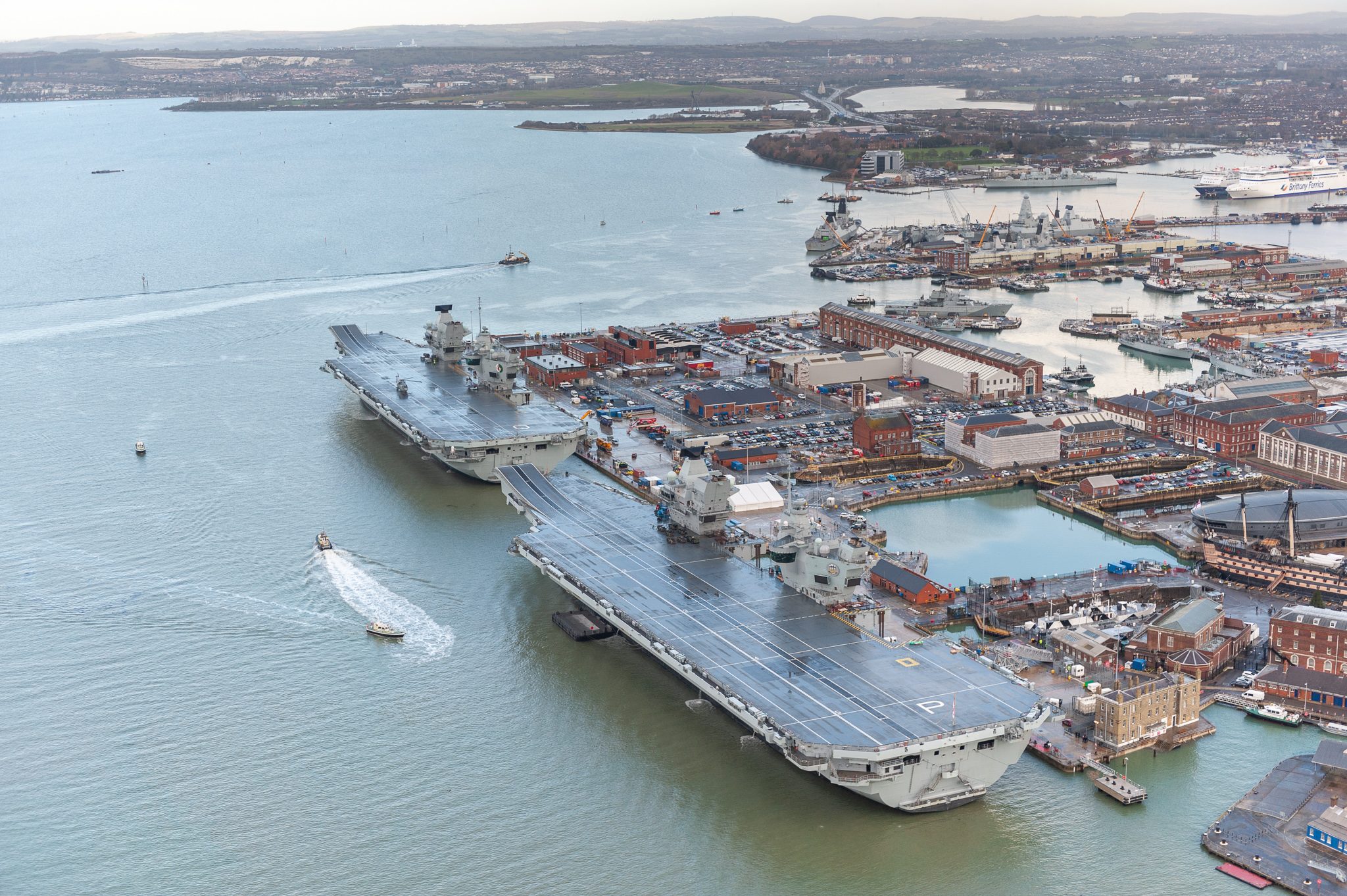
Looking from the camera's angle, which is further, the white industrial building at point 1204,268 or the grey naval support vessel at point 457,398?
the white industrial building at point 1204,268

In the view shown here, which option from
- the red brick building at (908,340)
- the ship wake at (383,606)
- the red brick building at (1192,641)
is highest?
the red brick building at (908,340)

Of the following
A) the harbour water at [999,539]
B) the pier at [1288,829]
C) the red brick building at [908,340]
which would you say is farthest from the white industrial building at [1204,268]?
the pier at [1288,829]

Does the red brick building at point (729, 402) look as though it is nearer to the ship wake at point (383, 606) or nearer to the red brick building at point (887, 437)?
the red brick building at point (887, 437)

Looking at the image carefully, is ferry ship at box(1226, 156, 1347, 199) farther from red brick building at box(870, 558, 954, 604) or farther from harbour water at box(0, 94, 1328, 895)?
red brick building at box(870, 558, 954, 604)

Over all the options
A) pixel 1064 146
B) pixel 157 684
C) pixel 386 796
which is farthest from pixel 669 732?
pixel 1064 146

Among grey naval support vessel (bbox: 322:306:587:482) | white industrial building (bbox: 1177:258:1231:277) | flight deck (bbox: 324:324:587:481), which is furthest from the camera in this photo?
white industrial building (bbox: 1177:258:1231:277)

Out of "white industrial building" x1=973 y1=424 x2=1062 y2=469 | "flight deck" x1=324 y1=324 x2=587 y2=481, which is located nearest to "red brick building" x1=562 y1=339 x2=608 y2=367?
"flight deck" x1=324 y1=324 x2=587 y2=481

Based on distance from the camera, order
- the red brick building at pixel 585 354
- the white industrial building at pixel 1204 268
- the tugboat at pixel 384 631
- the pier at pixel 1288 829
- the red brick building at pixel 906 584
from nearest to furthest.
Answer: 1. the pier at pixel 1288 829
2. the tugboat at pixel 384 631
3. the red brick building at pixel 906 584
4. the red brick building at pixel 585 354
5. the white industrial building at pixel 1204 268
